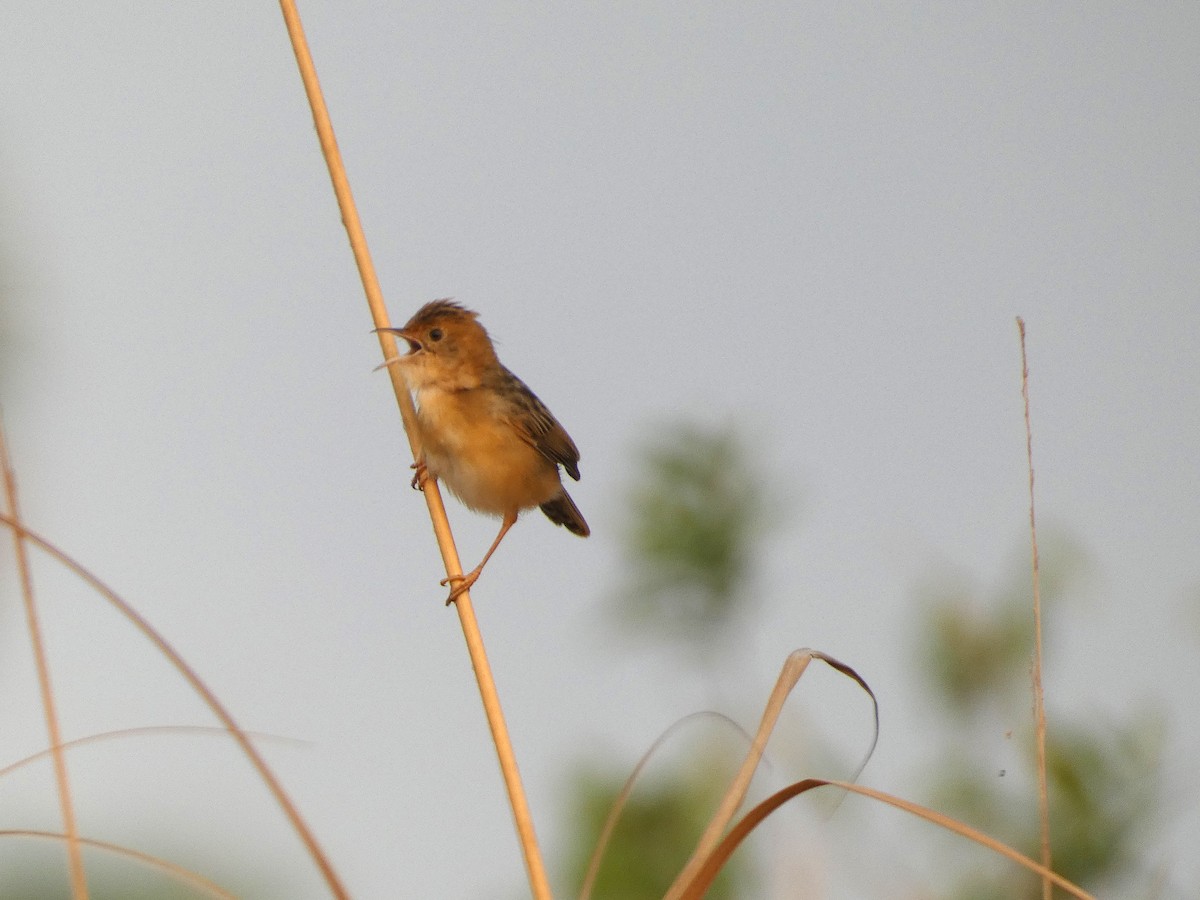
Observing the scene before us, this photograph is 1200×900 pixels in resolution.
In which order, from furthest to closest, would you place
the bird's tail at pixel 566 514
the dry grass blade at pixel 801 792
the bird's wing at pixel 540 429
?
the bird's tail at pixel 566 514, the bird's wing at pixel 540 429, the dry grass blade at pixel 801 792

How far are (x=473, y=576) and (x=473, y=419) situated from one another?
729 mm

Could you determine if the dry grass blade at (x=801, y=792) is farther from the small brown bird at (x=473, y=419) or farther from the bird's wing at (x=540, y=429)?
the bird's wing at (x=540, y=429)

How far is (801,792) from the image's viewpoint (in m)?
1.78

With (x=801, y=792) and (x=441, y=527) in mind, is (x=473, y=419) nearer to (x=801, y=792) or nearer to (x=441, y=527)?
(x=441, y=527)

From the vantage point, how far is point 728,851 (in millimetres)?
1726

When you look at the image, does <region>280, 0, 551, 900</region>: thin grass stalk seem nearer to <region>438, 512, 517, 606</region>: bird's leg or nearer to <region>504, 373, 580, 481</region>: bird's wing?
<region>438, 512, 517, 606</region>: bird's leg

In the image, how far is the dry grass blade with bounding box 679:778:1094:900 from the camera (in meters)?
1.61

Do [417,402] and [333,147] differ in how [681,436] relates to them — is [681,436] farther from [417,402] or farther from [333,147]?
[333,147]

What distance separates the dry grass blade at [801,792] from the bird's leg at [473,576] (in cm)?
62

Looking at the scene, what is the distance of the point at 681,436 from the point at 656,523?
23.6 inches

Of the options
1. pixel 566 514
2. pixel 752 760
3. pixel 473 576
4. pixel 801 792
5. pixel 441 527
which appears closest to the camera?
pixel 801 792

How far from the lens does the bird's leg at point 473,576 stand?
6.91ft

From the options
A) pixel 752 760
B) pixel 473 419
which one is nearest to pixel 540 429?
pixel 473 419

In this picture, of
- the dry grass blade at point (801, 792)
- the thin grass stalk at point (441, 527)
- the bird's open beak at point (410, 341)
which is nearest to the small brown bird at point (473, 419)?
the bird's open beak at point (410, 341)
